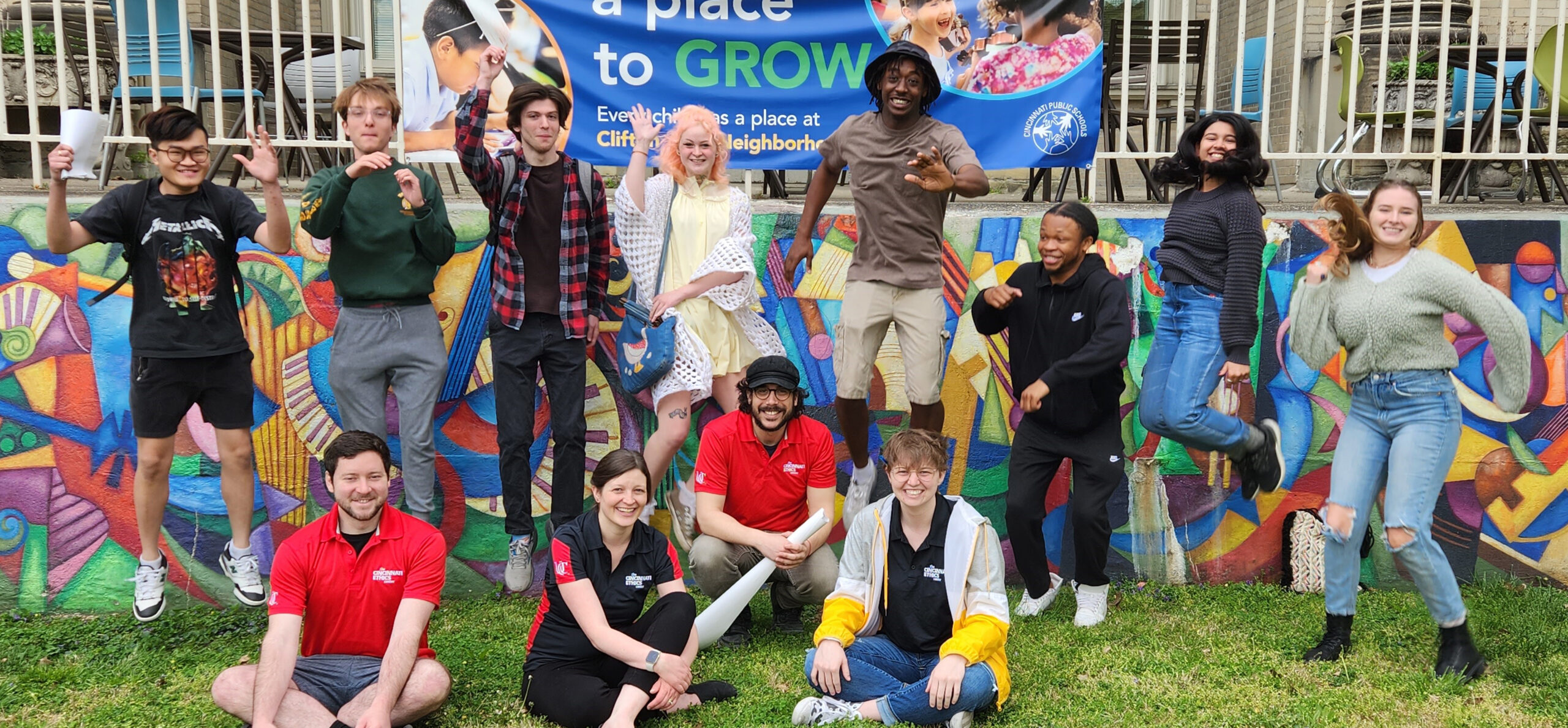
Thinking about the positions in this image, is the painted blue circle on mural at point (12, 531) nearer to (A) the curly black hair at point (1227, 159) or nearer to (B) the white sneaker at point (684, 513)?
(B) the white sneaker at point (684, 513)

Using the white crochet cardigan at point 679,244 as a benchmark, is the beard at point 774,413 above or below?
below

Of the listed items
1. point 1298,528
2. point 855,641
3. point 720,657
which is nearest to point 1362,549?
point 1298,528

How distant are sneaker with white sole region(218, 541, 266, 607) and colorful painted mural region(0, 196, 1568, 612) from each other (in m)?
0.57

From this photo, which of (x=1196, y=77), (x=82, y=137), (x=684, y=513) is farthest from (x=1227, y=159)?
(x=82, y=137)

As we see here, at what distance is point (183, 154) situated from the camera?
185 inches

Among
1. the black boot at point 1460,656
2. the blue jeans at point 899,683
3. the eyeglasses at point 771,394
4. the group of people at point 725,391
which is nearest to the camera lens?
the blue jeans at point 899,683

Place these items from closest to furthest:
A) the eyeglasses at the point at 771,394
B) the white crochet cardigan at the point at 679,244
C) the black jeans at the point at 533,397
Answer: the eyeglasses at the point at 771,394
the black jeans at the point at 533,397
the white crochet cardigan at the point at 679,244

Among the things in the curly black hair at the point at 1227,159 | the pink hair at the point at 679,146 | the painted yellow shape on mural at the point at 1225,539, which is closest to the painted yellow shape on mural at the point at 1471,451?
the painted yellow shape on mural at the point at 1225,539

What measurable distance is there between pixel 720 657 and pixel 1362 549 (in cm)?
247

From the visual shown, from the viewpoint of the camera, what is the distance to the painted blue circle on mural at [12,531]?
5.50 metres

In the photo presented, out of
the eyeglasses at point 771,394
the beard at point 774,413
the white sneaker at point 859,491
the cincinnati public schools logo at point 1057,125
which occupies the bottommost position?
the white sneaker at point 859,491

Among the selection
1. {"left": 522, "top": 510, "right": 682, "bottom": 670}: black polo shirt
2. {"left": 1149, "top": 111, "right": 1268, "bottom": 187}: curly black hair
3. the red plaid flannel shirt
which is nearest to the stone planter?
the red plaid flannel shirt

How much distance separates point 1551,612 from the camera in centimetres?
517

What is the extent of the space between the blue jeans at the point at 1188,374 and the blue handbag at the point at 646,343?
2.03m
